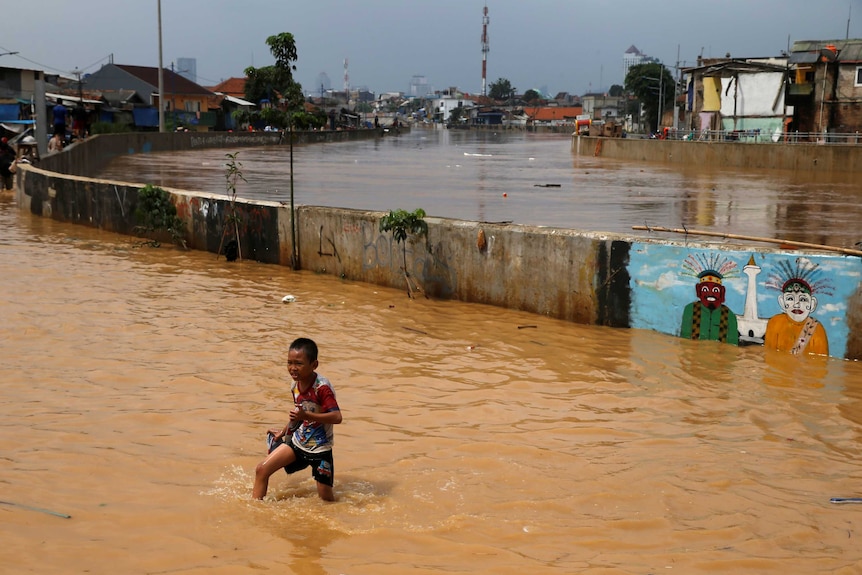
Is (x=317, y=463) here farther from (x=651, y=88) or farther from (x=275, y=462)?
(x=651, y=88)

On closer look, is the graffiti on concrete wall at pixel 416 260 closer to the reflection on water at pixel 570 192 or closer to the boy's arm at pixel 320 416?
the reflection on water at pixel 570 192

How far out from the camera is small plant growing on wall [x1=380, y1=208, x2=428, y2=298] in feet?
39.8

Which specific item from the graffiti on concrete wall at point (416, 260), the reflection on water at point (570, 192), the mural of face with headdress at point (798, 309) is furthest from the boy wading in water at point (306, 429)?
the reflection on water at point (570, 192)

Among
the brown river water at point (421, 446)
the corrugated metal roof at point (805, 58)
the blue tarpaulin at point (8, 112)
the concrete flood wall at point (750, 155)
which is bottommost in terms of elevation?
the brown river water at point (421, 446)

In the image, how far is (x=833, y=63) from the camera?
5153cm

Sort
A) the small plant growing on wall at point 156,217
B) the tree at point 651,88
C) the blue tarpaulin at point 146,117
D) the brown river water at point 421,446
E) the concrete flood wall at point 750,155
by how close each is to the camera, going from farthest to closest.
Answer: the tree at point 651,88 → the blue tarpaulin at point 146,117 → the concrete flood wall at point 750,155 → the small plant growing on wall at point 156,217 → the brown river water at point 421,446

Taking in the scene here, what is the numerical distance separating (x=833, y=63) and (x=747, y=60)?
515 cm

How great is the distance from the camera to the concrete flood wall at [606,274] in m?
9.37

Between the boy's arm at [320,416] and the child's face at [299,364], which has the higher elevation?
the child's face at [299,364]

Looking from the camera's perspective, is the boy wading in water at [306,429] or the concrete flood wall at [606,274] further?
the concrete flood wall at [606,274]

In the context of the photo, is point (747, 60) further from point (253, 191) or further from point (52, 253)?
point (52, 253)

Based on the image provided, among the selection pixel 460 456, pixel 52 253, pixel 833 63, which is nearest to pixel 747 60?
pixel 833 63

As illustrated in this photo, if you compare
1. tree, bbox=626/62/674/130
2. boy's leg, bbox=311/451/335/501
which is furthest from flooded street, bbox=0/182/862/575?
tree, bbox=626/62/674/130

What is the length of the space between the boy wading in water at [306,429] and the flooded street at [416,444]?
238 millimetres
